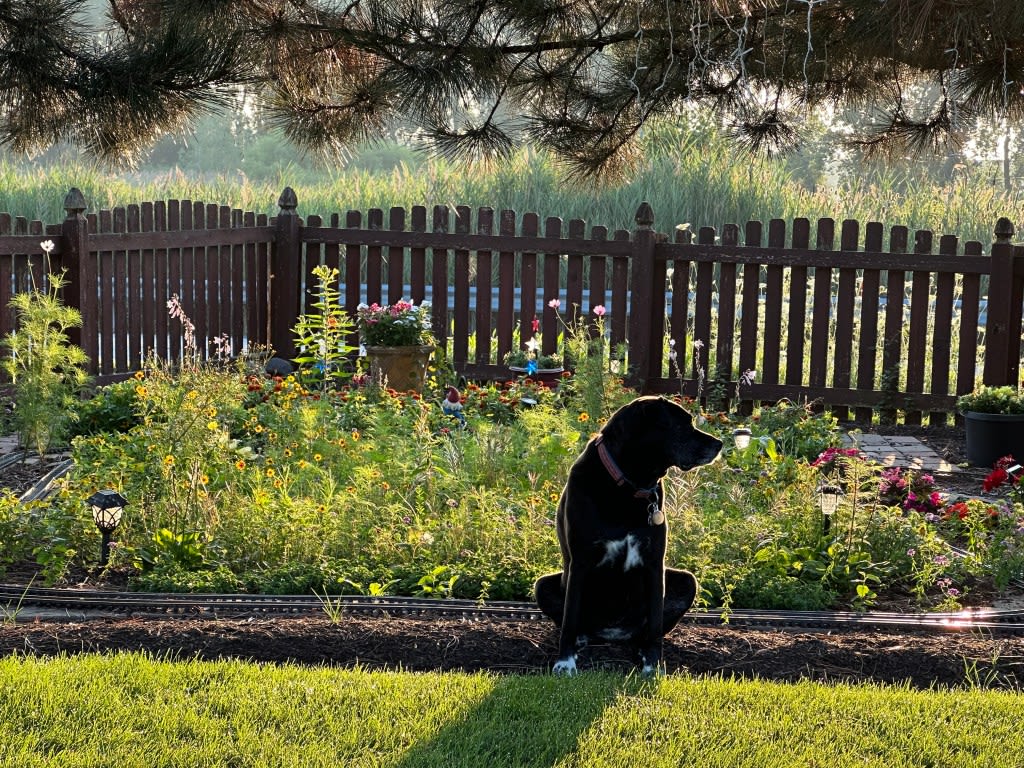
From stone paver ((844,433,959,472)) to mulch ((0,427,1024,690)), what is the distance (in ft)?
11.3

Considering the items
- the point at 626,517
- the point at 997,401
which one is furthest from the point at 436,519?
the point at 997,401

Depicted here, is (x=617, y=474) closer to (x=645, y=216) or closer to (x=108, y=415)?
(x=108, y=415)

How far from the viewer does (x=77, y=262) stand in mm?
9039

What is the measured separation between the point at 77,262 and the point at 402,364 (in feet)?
7.86

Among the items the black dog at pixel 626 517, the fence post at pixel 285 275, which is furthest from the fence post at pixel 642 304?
the black dog at pixel 626 517

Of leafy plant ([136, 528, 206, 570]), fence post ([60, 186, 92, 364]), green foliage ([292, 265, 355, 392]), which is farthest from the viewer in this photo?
fence post ([60, 186, 92, 364])

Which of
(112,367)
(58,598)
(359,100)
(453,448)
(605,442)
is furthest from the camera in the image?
(112,367)

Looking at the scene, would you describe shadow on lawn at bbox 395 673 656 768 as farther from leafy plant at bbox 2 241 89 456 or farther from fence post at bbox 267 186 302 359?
fence post at bbox 267 186 302 359

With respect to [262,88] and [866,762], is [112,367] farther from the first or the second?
[866,762]

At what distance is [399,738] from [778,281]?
7201 millimetres

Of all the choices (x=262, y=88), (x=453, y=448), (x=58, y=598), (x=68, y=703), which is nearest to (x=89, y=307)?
(x=262, y=88)

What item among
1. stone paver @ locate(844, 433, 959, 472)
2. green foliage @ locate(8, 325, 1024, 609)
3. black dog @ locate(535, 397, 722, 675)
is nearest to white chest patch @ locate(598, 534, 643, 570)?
black dog @ locate(535, 397, 722, 675)

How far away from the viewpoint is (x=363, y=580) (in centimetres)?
483

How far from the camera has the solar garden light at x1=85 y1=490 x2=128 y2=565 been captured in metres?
4.94
